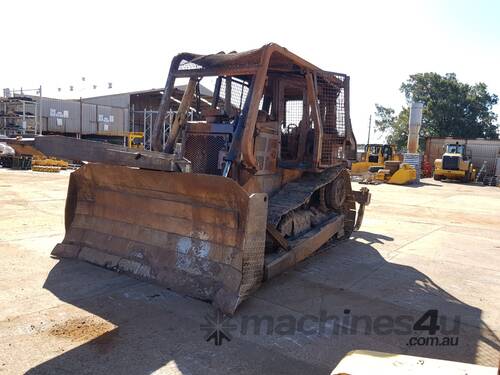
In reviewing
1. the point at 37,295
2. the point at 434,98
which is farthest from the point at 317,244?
the point at 434,98

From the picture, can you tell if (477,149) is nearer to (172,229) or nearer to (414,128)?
(414,128)

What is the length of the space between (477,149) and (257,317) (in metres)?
35.2

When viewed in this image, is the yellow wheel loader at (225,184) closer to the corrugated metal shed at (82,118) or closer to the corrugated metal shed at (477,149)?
the corrugated metal shed at (82,118)

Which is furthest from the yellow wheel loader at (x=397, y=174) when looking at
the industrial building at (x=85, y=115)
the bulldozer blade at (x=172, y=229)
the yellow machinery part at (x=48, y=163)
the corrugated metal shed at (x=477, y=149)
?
the bulldozer blade at (x=172, y=229)

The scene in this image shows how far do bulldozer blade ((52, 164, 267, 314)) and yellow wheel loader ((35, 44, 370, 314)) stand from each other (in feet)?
0.04

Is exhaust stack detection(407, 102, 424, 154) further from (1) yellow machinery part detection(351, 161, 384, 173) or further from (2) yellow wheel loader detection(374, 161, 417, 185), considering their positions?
(2) yellow wheel loader detection(374, 161, 417, 185)

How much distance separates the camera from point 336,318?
13.6 feet

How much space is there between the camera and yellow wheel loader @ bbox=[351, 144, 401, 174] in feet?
86.8

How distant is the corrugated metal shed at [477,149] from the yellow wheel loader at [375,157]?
9176mm

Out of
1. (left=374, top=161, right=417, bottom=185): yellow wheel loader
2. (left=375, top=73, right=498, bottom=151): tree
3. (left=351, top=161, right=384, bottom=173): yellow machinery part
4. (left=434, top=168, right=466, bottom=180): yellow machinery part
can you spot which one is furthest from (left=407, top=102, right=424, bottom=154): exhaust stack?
(left=375, top=73, right=498, bottom=151): tree

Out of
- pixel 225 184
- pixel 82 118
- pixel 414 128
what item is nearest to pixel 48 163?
pixel 82 118

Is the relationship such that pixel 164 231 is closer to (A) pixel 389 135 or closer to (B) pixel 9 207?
(B) pixel 9 207

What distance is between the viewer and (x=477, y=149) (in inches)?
1339

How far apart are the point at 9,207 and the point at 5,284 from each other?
5656 millimetres
